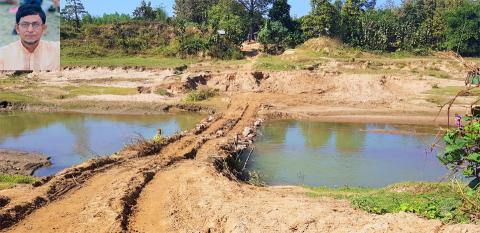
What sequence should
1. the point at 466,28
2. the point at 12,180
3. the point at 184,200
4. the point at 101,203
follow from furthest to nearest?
the point at 466,28
the point at 12,180
the point at 184,200
the point at 101,203

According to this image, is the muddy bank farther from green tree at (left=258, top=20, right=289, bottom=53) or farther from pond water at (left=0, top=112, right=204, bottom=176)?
green tree at (left=258, top=20, right=289, bottom=53)

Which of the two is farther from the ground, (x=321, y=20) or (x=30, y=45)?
(x=321, y=20)

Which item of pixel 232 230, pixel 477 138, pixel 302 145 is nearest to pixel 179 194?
pixel 232 230

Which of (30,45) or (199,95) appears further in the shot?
(199,95)

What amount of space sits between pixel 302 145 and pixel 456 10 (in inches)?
1390

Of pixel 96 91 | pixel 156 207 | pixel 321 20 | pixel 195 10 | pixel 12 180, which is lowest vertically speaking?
pixel 12 180

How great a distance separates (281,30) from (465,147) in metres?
49.2

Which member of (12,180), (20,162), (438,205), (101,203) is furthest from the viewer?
(20,162)

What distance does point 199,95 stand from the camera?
37375 millimetres

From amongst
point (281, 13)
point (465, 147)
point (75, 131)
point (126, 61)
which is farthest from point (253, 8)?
point (465, 147)

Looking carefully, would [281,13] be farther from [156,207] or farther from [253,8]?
[156,207]

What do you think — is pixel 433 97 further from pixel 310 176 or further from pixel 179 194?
pixel 179 194

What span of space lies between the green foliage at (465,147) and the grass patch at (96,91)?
32.3 m

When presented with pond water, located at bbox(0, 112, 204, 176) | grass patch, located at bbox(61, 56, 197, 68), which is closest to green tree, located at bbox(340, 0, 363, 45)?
grass patch, located at bbox(61, 56, 197, 68)
